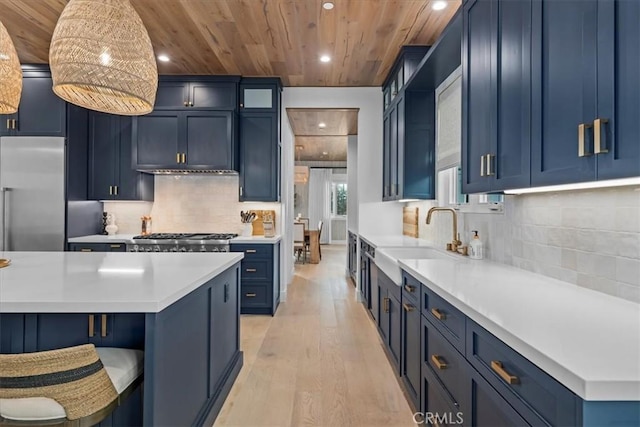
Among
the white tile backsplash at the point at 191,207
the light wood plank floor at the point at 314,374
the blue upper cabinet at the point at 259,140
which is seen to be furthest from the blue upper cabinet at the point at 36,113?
the light wood plank floor at the point at 314,374

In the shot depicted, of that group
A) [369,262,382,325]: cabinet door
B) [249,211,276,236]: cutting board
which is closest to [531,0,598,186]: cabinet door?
[369,262,382,325]: cabinet door

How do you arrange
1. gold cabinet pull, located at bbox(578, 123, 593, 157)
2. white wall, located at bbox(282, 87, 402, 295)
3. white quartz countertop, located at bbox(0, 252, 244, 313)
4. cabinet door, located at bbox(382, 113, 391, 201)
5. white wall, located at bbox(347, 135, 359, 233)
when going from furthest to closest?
white wall, located at bbox(347, 135, 359, 233) < white wall, located at bbox(282, 87, 402, 295) < cabinet door, located at bbox(382, 113, 391, 201) < white quartz countertop, located at bbox(0, 252, 244, 313) < gold cabinet pull, located at bbox(578, 123, 593, 157)

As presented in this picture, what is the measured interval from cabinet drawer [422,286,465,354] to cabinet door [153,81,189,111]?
377 centimetres

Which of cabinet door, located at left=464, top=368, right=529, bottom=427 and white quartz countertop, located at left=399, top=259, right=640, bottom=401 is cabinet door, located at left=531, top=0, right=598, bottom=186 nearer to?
white quartz countertop, located at left=399, top=259, right=640, bottom=401

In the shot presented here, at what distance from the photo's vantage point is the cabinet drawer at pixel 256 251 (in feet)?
14.1

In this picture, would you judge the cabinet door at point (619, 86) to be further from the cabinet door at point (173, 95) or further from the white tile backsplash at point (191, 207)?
the cabinet door at point (173, 95)

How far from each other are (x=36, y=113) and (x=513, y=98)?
4.80 metres

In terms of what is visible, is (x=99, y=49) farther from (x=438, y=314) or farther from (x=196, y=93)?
(x=196, y=93)

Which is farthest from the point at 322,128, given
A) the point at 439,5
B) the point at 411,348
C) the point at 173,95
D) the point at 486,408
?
the point at 486,408

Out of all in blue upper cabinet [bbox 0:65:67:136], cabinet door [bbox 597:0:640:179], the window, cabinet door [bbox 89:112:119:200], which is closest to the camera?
cabinet door [bbox 597:0:640:179]

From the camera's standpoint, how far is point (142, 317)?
64.2 inches

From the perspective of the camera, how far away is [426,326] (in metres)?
1.95

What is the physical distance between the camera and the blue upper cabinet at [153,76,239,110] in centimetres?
448

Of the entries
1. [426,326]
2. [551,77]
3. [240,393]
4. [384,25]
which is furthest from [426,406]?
[384,25]
